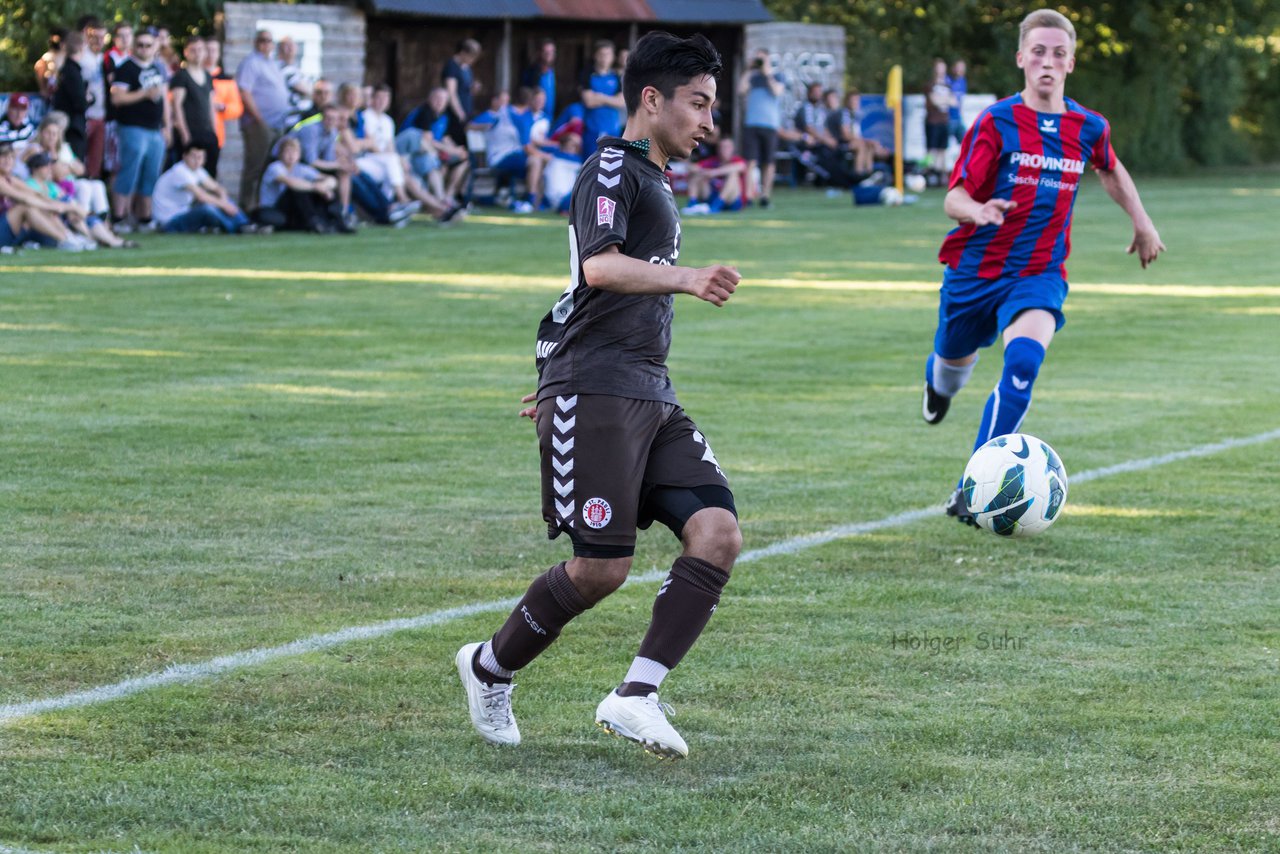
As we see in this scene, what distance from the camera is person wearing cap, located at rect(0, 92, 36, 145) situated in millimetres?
19469

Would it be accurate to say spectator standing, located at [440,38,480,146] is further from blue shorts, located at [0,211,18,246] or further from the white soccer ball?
the white soccer ball

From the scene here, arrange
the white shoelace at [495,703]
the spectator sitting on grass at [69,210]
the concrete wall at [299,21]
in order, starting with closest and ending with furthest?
the white shoelace at [495,703], the spectator sitting on grass at [69,210], the concrete wall at [299,21]

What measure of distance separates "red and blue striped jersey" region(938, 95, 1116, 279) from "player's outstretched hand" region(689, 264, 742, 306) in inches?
154

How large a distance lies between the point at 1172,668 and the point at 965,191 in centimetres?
306

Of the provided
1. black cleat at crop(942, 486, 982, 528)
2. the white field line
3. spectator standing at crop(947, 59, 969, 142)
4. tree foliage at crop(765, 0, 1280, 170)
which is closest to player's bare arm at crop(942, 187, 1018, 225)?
black cleat at crop(942, 486, 982, 528)

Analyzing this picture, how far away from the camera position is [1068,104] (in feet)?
26.8

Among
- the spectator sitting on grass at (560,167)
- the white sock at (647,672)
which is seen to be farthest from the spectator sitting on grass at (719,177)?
the white sock at (647,672)

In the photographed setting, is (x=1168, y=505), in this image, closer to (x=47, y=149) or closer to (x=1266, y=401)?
(x=1266, y=401)

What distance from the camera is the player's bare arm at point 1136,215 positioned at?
25.9 ft

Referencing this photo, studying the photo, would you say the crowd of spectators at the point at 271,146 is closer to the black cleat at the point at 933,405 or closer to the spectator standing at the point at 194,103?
the spectator standing at the point at 194,103

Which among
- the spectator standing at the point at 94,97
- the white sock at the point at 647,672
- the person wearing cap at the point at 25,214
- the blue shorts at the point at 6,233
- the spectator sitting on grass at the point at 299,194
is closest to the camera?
the white sock at the point at 647,672

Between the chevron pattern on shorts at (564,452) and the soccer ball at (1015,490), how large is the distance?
2.91m

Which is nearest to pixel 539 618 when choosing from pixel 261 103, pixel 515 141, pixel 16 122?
pixel 16 122

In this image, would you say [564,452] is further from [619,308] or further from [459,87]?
[459,87]
